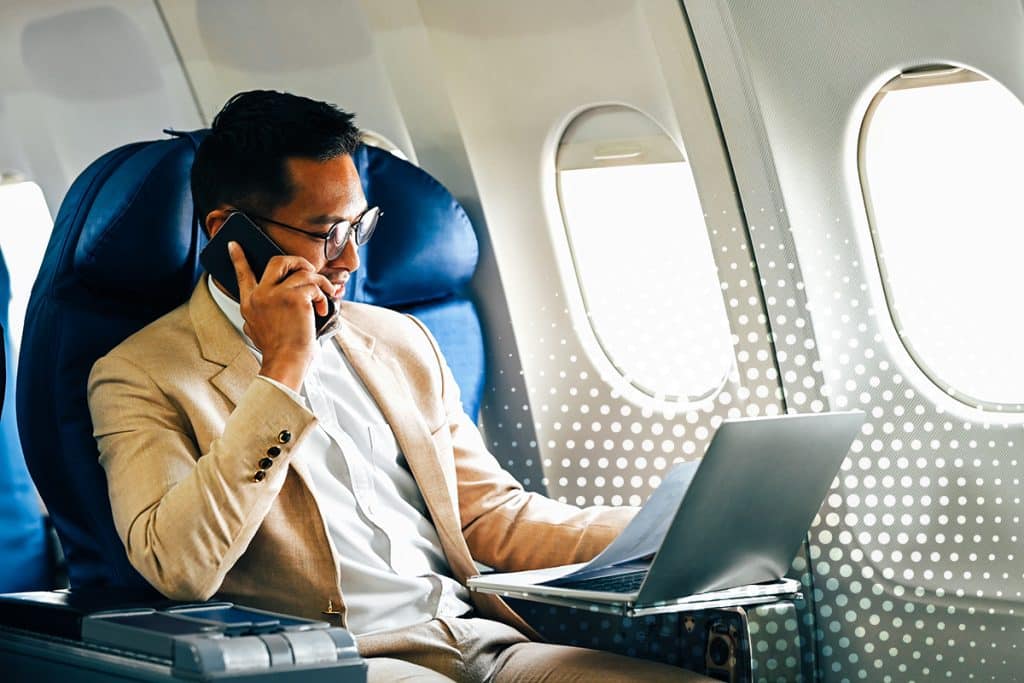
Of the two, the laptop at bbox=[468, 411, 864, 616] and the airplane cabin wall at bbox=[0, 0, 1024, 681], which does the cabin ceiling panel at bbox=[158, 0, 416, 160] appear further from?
the laptop at bbox=[468, 411, 864, 616]

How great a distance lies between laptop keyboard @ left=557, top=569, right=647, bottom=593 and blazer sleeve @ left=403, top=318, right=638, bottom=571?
366mm

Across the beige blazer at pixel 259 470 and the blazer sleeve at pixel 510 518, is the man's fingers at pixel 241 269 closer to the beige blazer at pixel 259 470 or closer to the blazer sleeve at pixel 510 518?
the beige blazer at pixel 259 470

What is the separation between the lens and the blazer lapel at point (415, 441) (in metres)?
2.67

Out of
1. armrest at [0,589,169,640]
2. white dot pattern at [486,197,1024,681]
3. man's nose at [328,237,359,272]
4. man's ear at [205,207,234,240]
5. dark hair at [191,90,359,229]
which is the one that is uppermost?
dark hair at [191,90,359,229]

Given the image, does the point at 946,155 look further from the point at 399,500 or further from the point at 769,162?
the point at 399,500

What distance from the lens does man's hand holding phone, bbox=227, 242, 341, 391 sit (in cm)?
232

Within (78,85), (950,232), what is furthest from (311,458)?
(78,85)

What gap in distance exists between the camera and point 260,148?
8.22ft

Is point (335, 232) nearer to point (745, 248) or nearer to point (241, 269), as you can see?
point (241, 269)

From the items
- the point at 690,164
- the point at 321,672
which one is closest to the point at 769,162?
the point at 690,164

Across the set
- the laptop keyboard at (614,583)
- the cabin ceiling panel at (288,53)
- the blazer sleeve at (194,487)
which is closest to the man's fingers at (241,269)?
the blazer sleeve at (194,487)

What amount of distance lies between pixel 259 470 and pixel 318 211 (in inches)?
20.9

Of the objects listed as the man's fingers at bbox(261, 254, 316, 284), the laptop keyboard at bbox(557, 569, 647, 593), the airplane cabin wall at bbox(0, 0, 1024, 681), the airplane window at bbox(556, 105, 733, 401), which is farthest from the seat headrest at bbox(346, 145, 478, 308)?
the laptop keyboard at bbox(557, 569, 647, 593)

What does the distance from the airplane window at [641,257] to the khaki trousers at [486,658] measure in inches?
40.1
